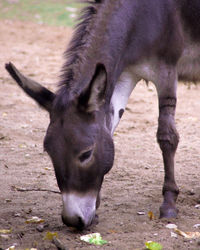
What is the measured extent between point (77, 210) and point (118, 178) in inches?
71.6

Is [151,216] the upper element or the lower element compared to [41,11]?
lower

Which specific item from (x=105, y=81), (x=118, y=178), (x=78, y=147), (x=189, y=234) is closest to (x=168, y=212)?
(x=189, y=234)

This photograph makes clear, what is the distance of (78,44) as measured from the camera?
3.81 m

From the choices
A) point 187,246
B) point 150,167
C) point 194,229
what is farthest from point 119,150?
point 187,246

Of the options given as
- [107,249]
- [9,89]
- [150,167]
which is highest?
[9,89]

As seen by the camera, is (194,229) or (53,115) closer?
(53,115)

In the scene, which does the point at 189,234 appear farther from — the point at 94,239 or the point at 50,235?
the point at 50,235

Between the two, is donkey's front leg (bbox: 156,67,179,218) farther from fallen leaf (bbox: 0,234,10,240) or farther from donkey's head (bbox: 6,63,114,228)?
fallen leaf (bbox: 0,234,10,240)

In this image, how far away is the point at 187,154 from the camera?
19.2 feet

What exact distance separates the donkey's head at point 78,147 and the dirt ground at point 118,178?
290 millimetres

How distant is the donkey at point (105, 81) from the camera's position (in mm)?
3377

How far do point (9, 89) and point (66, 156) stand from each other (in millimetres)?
5339

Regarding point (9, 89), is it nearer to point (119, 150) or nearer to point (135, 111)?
point (135, 111)

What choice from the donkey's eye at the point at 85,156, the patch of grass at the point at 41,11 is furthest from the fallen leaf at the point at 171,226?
the patch of grass at the point at 41,11
